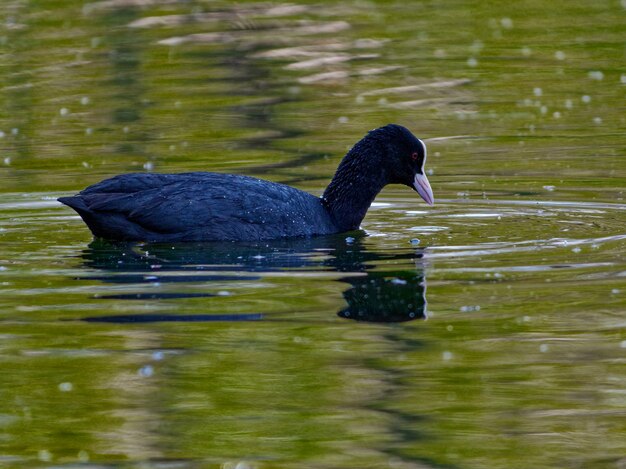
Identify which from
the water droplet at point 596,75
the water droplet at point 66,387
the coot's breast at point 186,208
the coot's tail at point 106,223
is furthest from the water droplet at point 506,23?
the water droplet at point 66,387

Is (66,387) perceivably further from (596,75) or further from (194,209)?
(596,75)

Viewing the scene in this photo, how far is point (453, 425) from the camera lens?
6168 mm

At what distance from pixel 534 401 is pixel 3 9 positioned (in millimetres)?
18891

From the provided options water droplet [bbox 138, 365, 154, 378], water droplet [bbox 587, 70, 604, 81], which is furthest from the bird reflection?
water droplet [bbox 587, 70, 604, 81]

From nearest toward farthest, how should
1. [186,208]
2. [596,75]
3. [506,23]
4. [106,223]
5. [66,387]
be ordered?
[66,387]
[106,223]
[186,208]
[596,75]
[506,23]

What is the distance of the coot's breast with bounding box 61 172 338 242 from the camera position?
9.91 m

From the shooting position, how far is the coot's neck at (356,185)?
10.9 meters

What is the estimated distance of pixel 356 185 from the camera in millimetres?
10984

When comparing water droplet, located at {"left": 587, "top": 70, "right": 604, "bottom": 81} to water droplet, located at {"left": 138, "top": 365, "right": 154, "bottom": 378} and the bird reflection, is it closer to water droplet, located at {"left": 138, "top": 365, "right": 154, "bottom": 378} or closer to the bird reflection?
the bird reflection

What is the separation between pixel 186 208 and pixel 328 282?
1553 mm

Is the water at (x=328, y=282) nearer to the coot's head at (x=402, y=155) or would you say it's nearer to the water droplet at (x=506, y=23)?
the coot's head at (x=402, y=155)

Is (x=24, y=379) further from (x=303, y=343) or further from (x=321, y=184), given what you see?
(x=321, y=184)

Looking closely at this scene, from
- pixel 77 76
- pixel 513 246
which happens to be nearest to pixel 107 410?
pixel 513 246

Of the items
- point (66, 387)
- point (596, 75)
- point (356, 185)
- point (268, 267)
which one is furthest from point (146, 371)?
point (596, 75)
